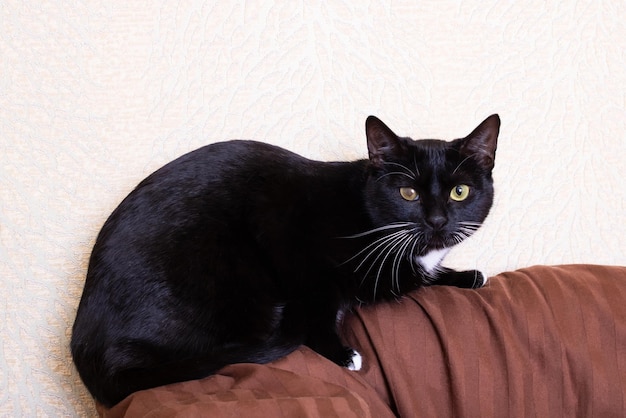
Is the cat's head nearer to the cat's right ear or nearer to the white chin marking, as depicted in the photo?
the cat's right ear

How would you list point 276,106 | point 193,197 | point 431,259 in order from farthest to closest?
1. point 276,106
2. point 431,259
3. point 193,197

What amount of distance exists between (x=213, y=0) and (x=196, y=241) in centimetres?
48

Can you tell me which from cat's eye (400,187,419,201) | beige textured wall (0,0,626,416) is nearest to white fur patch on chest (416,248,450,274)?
cat's eye (400,187,419,201)

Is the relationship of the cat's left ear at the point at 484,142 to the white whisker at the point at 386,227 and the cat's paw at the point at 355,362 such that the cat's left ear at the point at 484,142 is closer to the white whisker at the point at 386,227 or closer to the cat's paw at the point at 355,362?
the white whisker at the point at 386,227

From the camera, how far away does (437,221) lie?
104 centimetres

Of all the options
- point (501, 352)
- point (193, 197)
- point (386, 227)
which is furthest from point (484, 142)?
point (193, 197)

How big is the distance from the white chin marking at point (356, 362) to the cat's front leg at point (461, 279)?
0.23 metres

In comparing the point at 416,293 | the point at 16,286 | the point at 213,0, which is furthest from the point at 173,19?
the point at 416,293

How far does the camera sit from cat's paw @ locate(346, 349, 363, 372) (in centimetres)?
103

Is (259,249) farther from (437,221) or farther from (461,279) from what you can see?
(461,279)

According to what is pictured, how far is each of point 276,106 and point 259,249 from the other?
12.9 inches

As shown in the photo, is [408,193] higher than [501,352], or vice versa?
[408,193]

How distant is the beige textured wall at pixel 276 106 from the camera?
43.4 inches

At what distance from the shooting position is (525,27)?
4.43ft
